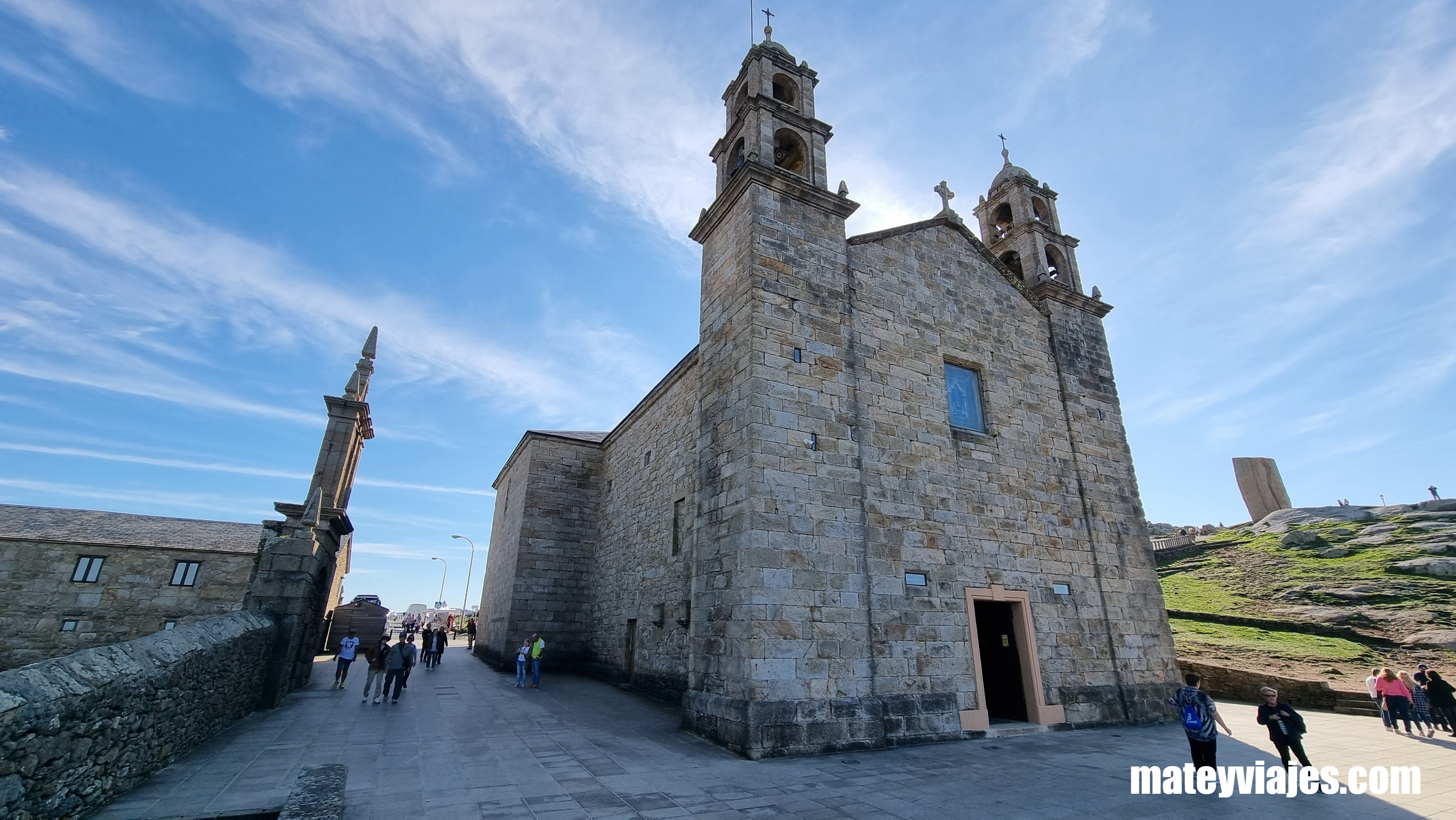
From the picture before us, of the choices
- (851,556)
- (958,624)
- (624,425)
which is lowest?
(958,624)

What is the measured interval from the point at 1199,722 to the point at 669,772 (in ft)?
19.8

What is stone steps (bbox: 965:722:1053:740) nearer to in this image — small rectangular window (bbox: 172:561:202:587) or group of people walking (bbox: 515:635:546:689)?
group of people walking (bbox: 515:635:546:689)

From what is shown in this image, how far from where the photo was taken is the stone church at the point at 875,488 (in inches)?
351

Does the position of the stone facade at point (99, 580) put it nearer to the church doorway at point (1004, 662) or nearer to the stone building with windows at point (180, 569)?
the stone building with windows at point (180, 569)

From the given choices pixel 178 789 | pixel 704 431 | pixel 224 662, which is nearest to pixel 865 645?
pixel 704 431

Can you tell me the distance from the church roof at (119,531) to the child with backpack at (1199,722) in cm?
2521

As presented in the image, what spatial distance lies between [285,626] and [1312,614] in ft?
94.9

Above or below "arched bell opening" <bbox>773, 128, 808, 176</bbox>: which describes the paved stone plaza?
below

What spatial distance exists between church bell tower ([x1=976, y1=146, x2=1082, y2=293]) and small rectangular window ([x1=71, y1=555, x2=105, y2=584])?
32122 mm

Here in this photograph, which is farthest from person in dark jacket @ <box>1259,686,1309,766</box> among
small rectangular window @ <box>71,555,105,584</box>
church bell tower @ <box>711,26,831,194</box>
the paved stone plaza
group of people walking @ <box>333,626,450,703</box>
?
small rectangular window @ <box>71,555,105,584</box>

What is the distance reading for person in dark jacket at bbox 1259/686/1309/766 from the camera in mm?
7059

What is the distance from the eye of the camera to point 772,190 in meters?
11.3

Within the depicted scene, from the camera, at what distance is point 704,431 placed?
10.6 metres

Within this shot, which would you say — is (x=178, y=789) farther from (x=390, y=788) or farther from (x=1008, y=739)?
(x=1008, y=739)
